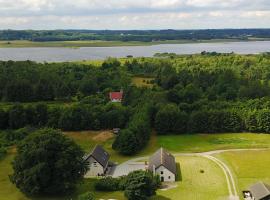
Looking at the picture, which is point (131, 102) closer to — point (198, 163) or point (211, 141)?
point (211, 141)

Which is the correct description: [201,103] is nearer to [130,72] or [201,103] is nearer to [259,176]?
[259,176]

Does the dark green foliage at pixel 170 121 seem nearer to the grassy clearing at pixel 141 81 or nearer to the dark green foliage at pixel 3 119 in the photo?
the dark green foliage at pixel 3 119

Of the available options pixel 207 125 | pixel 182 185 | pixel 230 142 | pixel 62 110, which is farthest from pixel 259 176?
pixel 62 110

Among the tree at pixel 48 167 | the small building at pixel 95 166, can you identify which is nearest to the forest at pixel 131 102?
the small building at pixel 95 166

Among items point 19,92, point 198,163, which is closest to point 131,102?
point 19,92

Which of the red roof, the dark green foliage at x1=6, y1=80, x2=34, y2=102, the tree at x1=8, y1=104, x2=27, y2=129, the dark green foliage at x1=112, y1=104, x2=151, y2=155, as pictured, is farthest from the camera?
the red roof

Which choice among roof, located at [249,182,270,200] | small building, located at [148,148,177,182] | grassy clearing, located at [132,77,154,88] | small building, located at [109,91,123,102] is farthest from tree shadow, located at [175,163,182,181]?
grassy clearing, located at [132,77,154,88]

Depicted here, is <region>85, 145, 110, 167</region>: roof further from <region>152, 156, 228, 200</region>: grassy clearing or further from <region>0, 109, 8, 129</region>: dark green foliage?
<region>0, 109, 8, 129</region>: dark green foliage
